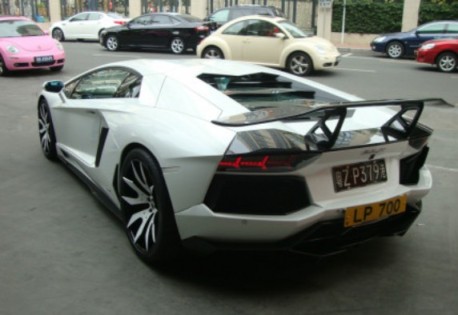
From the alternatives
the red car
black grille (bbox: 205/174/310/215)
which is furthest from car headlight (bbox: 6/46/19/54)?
black grille (bbox: 205/174/310/215)

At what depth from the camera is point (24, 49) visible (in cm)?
1278

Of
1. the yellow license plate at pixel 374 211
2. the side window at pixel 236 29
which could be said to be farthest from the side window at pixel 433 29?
the yellow license plate at pixel 374 211

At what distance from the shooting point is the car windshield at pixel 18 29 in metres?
13.2

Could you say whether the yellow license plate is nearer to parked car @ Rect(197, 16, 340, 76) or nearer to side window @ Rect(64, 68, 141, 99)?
side window @ Rect(64, 68, 141, 99)

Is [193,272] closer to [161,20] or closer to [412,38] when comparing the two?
[412,38]

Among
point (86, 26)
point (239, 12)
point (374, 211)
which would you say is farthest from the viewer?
point (86, 26)

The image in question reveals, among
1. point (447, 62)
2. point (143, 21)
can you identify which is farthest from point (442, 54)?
point (143, 21)

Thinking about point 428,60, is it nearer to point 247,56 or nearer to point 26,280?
point 247,56

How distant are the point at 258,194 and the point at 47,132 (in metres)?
3.63

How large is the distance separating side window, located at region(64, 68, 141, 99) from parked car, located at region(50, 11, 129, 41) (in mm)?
19020

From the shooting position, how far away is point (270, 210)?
3002mm

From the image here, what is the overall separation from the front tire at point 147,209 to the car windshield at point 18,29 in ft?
35.8

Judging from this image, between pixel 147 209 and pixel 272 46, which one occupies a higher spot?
pixel 272 46

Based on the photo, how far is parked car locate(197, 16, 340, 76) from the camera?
13.6m
